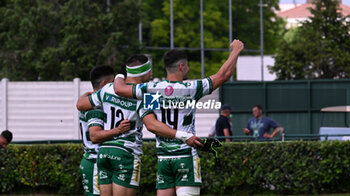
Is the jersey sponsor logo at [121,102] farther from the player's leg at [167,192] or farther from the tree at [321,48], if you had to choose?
the tree at [321,48]

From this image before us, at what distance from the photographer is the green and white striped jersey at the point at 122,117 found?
8055mm

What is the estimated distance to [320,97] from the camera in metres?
27.5

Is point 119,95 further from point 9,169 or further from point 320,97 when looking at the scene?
point 320,97

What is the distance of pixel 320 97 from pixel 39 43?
17265 millimetres

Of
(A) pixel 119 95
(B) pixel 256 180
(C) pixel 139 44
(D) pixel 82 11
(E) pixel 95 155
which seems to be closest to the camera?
(A) pixel 119 95

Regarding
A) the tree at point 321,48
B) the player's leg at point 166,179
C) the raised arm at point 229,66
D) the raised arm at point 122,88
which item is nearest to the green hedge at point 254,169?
the raised arm at point 122,88

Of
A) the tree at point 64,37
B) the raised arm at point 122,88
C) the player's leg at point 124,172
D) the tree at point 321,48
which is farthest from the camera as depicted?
the tree at point 321,48

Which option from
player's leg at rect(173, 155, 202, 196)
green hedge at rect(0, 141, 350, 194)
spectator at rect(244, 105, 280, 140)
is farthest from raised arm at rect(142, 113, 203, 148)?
spectator at rect(244, 105, 280, 140)

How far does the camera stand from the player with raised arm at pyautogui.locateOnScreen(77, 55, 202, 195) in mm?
8008

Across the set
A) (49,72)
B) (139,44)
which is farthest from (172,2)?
(49,72)

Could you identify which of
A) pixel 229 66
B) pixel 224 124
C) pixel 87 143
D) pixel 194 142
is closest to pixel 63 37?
pixel 224 124

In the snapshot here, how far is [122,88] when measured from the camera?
785 cm

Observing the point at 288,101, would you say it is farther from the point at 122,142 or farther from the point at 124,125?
the point at 124,125

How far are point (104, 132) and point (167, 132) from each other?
46.0 inches
